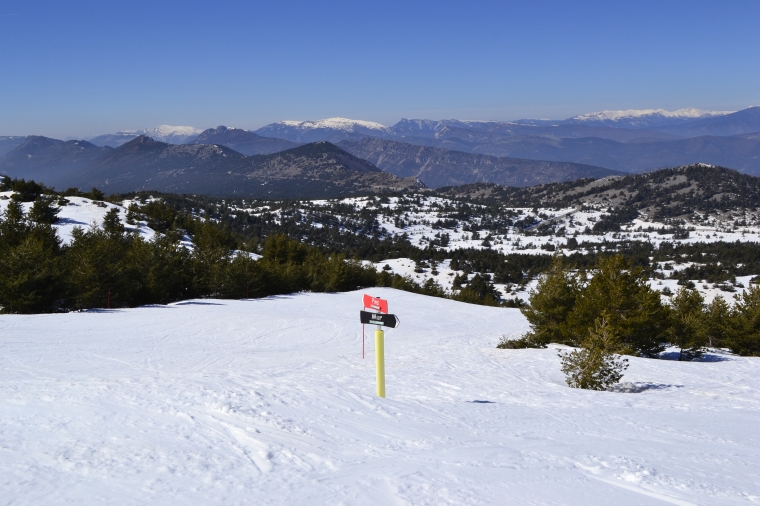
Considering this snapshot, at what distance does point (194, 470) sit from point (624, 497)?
447 cm

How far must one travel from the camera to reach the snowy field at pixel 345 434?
484cm

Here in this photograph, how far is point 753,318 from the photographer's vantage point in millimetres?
28156

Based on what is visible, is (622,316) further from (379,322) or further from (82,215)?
(82,215)

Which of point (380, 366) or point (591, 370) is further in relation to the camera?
point (591, 370)

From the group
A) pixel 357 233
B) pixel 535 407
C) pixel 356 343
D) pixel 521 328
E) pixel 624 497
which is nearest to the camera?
pixel 624 497

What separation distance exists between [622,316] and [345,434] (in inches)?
758

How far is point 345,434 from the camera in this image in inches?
264

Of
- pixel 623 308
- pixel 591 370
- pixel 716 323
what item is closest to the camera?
pixel 591 370

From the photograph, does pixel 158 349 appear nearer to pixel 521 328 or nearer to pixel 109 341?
pixel 109 341

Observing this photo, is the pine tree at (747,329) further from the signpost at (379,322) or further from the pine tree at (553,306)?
the signpost at (379,322)

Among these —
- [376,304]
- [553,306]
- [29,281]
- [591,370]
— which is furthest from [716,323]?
[29,281]

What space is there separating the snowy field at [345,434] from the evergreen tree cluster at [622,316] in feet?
22.0

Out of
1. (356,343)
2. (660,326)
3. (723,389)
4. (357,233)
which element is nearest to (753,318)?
(660,326)

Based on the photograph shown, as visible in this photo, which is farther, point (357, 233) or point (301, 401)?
point (357, 233)
